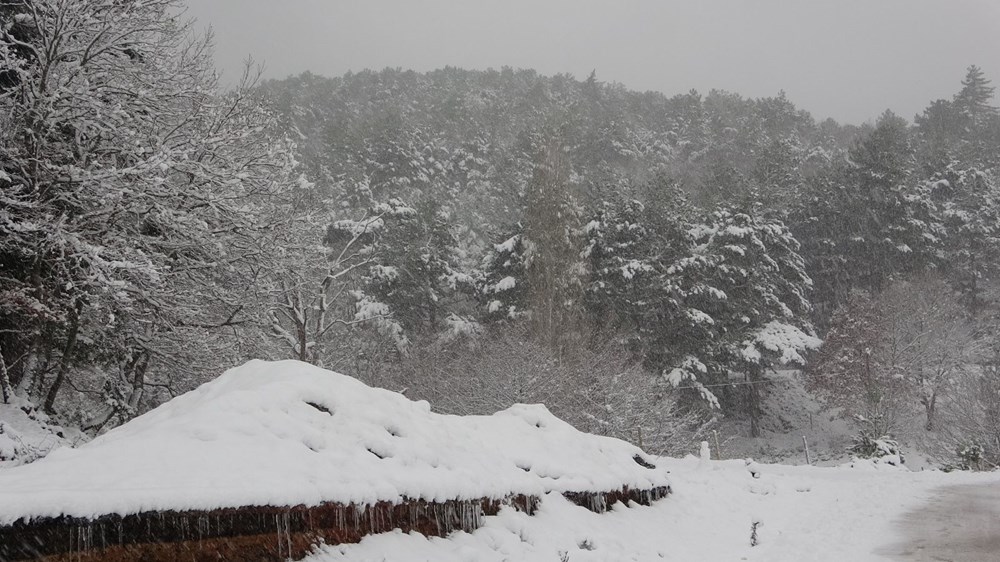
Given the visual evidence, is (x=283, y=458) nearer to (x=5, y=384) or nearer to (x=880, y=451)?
(x=5, y=384)

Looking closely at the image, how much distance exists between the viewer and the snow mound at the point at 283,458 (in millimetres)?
4145

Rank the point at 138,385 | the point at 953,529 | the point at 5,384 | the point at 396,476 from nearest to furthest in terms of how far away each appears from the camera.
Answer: the point at 396,476 → the point at 953,529 → the point at 5,384 → the point at 138,385

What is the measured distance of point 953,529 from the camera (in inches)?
344

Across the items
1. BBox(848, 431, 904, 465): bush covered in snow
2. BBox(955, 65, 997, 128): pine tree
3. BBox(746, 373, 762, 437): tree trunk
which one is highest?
BBox(955, 65, 997, 128): pine tree

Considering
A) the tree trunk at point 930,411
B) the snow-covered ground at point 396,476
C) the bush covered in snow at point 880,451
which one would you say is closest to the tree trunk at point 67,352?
the snow-covered ground at point 396,476

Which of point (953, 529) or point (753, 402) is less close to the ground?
point (753, 402)

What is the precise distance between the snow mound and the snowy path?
3657 millimetres

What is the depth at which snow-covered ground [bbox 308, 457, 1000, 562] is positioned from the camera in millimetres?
6066

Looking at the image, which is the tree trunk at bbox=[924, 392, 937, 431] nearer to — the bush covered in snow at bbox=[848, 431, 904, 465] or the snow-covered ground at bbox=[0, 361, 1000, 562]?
the bush covered in snow at bbox=[848, 431, 904, 465]

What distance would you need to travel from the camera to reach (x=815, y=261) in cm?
4512

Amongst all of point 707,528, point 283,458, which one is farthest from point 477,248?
point 283,458

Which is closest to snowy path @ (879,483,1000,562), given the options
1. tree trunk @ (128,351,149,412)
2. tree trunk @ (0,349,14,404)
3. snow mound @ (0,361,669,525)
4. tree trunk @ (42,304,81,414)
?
snow mound @ (0,361,669,525)

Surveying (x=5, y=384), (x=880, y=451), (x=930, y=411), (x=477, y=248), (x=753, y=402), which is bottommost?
(x=880, y=451)

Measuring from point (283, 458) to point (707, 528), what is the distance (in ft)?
22.4
